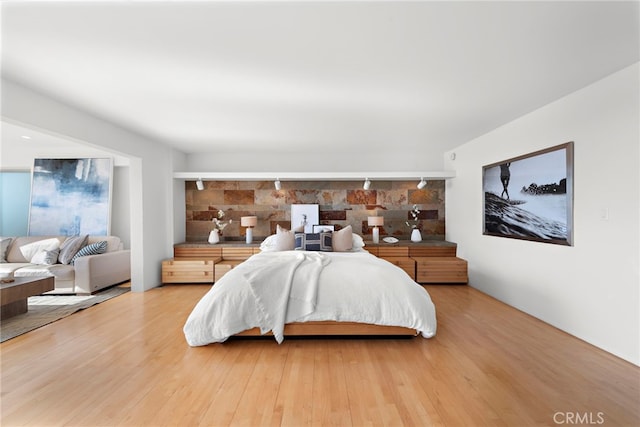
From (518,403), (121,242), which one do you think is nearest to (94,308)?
(121,242)

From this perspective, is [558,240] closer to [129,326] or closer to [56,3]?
[56,3]

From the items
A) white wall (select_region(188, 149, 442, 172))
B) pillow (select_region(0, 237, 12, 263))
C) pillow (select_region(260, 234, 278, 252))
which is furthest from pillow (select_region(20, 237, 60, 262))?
pillow (select_region(260, 234, 278, 252))

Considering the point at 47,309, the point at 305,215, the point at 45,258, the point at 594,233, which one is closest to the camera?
the point at 594,233

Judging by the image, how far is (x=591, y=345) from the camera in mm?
2633

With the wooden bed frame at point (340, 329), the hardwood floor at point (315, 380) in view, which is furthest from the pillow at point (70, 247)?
the wooden bed frame at point (340, 329)

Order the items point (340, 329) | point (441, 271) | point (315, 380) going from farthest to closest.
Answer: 1. point (441, 271)
2. point (340, 329)
3. point (315, 380)

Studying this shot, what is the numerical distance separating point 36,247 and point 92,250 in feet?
3.14

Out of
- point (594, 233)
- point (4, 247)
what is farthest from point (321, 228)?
point (4, 247)

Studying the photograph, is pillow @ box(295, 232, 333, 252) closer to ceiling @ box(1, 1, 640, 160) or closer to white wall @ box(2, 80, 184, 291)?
ceiling @ box(1, 1, 640, 160)

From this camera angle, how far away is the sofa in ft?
14.0

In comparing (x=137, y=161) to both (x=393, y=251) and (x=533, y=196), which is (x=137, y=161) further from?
(x=533, y=196)

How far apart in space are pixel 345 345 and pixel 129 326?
2313 mm

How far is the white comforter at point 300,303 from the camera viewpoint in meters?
2.63

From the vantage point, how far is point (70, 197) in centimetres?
529
